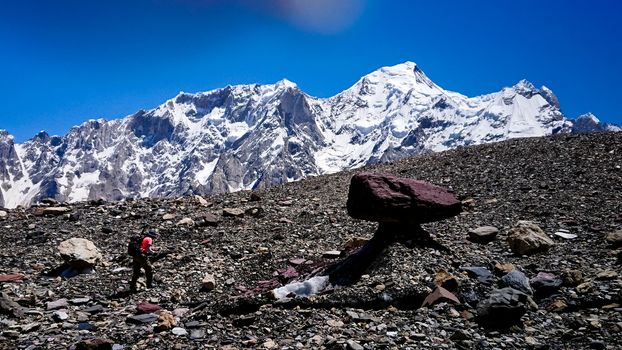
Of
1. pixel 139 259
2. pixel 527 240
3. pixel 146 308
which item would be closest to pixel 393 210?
pixel 527 240

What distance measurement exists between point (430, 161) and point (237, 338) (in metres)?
25.7

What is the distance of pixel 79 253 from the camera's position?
57.5 feet

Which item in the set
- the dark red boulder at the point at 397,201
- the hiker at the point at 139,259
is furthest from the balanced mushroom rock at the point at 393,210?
the hiker at the point at 139,259

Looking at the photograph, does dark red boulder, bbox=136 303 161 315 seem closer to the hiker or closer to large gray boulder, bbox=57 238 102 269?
the hiker

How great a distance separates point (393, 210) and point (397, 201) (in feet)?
1.16

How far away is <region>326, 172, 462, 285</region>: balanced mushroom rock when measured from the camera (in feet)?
50.6

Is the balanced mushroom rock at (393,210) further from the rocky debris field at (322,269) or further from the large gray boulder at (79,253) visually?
the large gray boulder at (79,253)

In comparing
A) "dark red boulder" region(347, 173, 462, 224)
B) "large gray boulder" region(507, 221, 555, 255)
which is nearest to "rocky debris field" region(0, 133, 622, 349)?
"large gray boulder" region(507, 221, 555, 255)

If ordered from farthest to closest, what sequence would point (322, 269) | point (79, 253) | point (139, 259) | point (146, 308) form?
point (79, 253), point (322, 269), point (139, 259), point (146, 308)

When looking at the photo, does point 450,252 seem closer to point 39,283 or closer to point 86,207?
point 39,283

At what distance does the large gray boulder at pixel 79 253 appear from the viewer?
17234 millimetres

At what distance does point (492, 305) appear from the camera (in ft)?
36.8

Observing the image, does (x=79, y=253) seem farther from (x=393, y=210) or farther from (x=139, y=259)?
(x=393, y=210)

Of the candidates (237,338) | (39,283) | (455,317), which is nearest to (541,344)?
(455,317)
